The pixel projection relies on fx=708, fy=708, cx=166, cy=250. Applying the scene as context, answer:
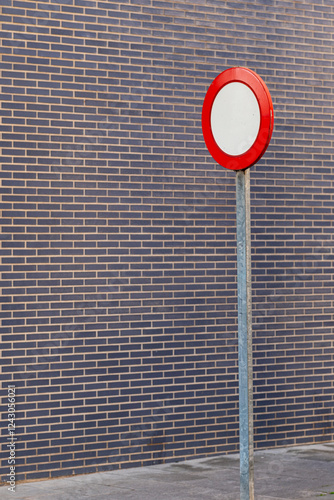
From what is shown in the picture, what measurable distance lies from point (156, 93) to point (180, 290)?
195cm

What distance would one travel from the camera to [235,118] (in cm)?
400

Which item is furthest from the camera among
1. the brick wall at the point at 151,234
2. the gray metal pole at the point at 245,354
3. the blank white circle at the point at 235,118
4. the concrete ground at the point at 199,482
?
the brick wall at the point at 151,234

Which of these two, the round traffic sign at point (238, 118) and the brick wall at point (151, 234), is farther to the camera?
the brick wall at point (151, 234)

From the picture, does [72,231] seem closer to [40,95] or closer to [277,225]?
[40,95]

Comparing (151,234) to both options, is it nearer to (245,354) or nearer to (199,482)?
(199,482)

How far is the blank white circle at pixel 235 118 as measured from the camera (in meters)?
3.91

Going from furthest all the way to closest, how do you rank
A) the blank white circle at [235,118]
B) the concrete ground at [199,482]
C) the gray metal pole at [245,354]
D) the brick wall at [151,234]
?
the brick wall at [151,234] → the concrete ground at [199,482] → the blank white circle at [235,118] → the gray metal pole at [245,354]

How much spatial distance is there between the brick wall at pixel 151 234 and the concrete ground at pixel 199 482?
22 cm

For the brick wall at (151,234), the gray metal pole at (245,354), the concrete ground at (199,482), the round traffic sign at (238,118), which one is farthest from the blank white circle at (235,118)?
the concrete ground at (199,482)

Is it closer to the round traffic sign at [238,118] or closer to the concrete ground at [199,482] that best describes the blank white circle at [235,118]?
the round traffic sign at [238,118]

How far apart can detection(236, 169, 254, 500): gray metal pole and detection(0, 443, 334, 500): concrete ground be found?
1998mm

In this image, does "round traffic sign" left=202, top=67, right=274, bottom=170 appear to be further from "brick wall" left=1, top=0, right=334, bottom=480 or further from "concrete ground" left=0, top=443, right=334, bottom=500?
"concrete ground" left=0, top=443, right=334, bottom=500

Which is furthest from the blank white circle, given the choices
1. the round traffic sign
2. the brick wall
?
the brick wall

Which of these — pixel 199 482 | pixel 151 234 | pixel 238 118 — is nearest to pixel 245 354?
pixel 238 118
